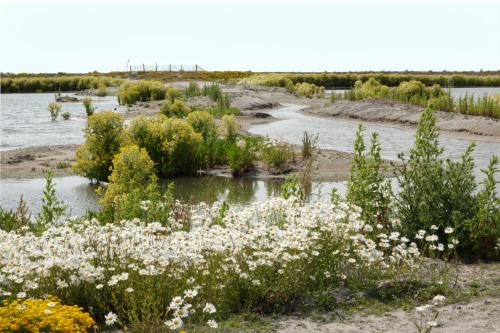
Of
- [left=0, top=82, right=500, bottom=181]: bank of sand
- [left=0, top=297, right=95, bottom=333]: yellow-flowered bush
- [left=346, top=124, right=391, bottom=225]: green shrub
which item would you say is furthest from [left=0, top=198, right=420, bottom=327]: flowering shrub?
[left=0, top=82, right=500, bottom=181]: bank of sand

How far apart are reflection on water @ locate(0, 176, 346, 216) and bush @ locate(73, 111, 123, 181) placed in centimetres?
50

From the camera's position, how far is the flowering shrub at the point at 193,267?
558 centimetres

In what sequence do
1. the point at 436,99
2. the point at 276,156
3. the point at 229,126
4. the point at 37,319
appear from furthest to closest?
the point at 436,99 < the point at 229,126 < the point at 276,156 < the point at 37,319

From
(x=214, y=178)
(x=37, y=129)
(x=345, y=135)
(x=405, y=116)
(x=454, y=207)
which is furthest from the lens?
(x=405, y=116)

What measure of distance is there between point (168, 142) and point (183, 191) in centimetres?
224

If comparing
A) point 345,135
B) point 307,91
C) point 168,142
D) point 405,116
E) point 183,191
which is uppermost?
point 307,91

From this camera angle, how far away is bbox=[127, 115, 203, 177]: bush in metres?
16.5

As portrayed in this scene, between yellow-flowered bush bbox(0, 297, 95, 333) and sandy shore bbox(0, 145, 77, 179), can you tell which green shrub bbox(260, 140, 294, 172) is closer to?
sandy shore bbox(0, 145, 77, 179)

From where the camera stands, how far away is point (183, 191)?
14953mm

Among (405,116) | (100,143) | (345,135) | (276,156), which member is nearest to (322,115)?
(405,116)

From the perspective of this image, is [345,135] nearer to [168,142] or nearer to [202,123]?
[202,123]

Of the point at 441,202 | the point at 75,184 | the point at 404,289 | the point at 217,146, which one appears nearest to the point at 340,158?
the point at 217,146

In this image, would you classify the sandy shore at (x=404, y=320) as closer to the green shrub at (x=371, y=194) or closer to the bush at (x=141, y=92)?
the green shrub at (x=371, y=194)

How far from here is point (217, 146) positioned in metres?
18.2
